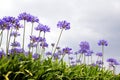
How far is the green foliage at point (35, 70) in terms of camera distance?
7172mm

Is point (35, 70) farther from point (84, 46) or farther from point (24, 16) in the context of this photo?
point (84, 46)

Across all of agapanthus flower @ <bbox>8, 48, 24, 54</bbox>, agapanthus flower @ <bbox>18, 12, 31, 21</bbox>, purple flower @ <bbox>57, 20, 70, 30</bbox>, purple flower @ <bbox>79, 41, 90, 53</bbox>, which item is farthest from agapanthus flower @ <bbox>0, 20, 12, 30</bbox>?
purple flower @ <bbox>79, 41, 90, 53</bbox>

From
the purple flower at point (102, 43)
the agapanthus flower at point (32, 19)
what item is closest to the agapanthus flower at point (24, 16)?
the agapanthus flower at point (32, 19)

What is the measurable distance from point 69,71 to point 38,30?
5.51ft

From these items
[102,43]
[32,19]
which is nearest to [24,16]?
[32,19]

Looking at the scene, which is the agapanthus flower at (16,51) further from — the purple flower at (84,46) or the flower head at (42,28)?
the purple flower at (84,46)

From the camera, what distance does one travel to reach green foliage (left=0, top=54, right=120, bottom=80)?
7172 mm

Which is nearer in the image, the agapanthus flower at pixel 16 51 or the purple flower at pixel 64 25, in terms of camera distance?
the agapanthus flower at pixel 16 51

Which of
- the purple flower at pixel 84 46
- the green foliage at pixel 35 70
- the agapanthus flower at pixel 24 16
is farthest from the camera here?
the purple flower at pixel 84 46

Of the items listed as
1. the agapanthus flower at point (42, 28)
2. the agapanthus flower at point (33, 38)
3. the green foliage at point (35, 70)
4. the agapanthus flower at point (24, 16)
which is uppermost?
the agapanthus flower at point (24, 16)

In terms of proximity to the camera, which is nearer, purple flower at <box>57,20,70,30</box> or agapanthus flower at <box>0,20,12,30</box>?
agapanthus flower at <box>0,20,12,30</box>

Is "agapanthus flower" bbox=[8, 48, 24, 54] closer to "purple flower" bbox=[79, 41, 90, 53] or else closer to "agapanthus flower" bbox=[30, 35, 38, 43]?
"agapanthus flower" bbox=[30, 35, 38, 43]

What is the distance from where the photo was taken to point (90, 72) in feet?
31.6

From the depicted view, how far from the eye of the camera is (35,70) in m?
7.58
